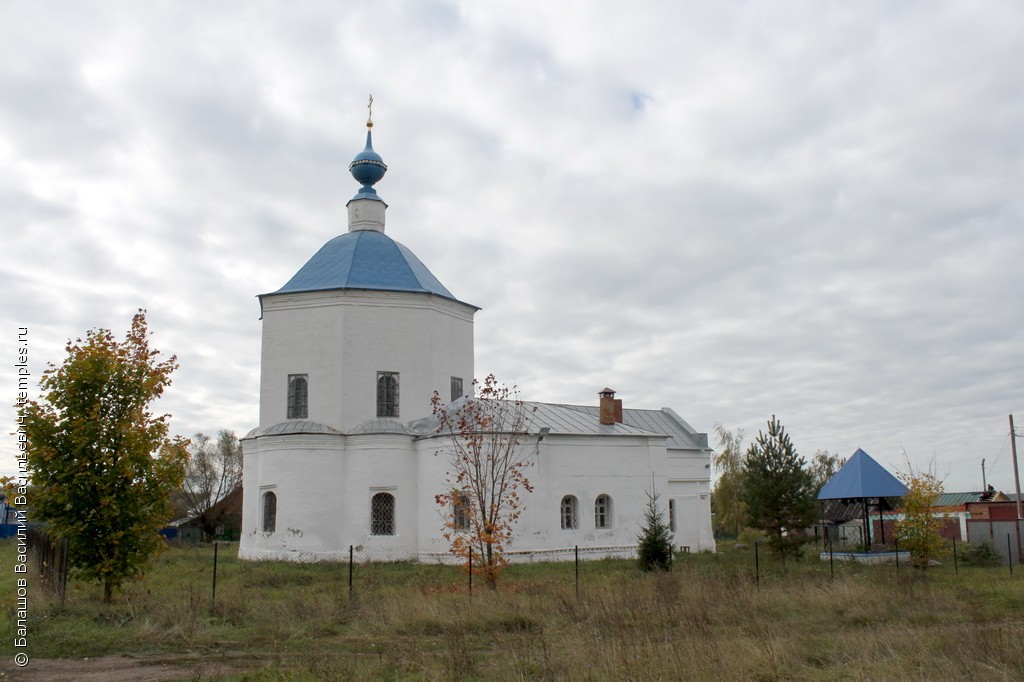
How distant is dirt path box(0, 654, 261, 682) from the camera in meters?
9.83

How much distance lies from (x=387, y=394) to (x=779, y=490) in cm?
1352

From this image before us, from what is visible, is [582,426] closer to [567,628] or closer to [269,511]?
Result: [269,511]

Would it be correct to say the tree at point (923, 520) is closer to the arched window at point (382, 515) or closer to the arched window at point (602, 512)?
the arched window at point (602, 512)

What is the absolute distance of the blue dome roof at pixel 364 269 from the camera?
100ft

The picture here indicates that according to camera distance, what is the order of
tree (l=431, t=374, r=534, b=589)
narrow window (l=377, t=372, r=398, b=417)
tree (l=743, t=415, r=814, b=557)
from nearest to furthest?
tree (l=431, t=374, r=534, b=589)
tree (l=743, t=415, r=814, b=557)
narrow window (l=377, t=372, r=398, b=417)

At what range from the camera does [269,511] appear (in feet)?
93.7

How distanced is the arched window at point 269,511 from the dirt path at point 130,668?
17374 millimetres

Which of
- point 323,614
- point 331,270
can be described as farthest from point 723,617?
point 331,270

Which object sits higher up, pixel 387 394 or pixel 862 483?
pixel 387 394

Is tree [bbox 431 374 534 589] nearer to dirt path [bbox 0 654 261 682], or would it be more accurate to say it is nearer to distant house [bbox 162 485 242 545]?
dirt path [bbox 0 654 261 682]

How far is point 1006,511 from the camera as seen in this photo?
141 ft

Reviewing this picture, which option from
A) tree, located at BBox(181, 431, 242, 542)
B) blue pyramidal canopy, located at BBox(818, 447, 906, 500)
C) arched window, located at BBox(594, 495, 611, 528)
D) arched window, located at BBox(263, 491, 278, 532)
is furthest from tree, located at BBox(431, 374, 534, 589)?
tree, located at BBox(181, 431, 242, 542)

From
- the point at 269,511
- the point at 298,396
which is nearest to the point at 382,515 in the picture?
the point at 269,511

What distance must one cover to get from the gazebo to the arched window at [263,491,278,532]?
1805 centimetres
